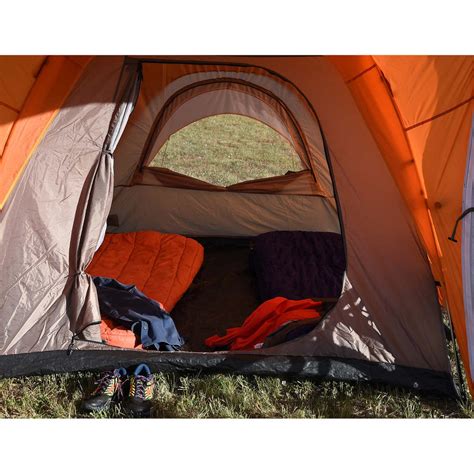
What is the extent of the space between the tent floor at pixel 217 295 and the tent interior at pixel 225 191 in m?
0.02

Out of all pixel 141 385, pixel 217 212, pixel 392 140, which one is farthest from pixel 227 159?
pixel 141 385

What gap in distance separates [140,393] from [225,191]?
8.71ft

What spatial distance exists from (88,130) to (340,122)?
1447 millimetres

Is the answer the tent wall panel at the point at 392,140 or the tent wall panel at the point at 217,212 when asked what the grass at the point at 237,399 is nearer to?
the tent wall panel at the point at 392,140

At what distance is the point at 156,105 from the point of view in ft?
16.8

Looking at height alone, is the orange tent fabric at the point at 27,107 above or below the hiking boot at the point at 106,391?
above

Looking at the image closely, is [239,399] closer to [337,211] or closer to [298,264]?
[337,211]

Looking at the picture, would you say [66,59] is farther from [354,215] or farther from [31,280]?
[354,215]

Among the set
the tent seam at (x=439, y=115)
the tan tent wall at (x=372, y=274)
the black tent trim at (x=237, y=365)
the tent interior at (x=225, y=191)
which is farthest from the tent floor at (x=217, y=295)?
the tent seam at (x=439, y=115)

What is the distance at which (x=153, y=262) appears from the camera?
450 cm

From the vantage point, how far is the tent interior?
4.77m

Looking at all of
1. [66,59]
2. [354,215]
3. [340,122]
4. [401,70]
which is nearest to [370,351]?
[354,215]

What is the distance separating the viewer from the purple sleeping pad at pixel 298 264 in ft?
13.7

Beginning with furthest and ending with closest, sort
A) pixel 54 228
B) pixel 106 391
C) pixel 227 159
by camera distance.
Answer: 1. pixel 227 159
2. pixel 54 228
3. pixel 106 391
